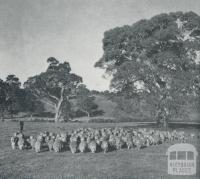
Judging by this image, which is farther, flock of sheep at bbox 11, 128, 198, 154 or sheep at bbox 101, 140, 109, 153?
sheep at bbox 101, 140, 109, 153

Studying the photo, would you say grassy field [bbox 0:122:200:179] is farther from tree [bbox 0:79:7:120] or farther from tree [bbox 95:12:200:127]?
tree [bbox 0:79:7:120]

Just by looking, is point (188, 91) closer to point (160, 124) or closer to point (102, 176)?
point (160, 124)

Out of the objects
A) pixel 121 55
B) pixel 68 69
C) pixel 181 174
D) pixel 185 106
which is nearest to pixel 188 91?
pixel 185 106

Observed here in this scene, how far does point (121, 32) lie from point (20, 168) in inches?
960

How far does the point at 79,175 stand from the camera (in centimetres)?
1262

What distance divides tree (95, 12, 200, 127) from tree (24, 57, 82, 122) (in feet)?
73.8

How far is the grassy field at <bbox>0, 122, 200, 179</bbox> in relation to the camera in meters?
12.9

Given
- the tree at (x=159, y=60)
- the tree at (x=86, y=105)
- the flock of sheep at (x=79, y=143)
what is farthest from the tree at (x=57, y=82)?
the flock of sheep at (x=79, y=143)

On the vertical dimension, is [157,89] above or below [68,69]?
below

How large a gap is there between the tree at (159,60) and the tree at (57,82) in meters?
22.5

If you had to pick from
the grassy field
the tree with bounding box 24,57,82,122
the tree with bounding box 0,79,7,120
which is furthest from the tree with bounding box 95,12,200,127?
the tree with bounding box 0,79,7,120

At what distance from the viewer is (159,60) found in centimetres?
3228

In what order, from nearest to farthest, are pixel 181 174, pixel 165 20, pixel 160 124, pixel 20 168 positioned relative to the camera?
1. pixel 181 174
2. pixel 20 168
3. pixel 165 20
4. pixel 160 124

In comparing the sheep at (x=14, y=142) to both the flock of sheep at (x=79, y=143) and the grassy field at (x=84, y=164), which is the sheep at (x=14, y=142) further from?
the grassy field at (x=84, y=164)
